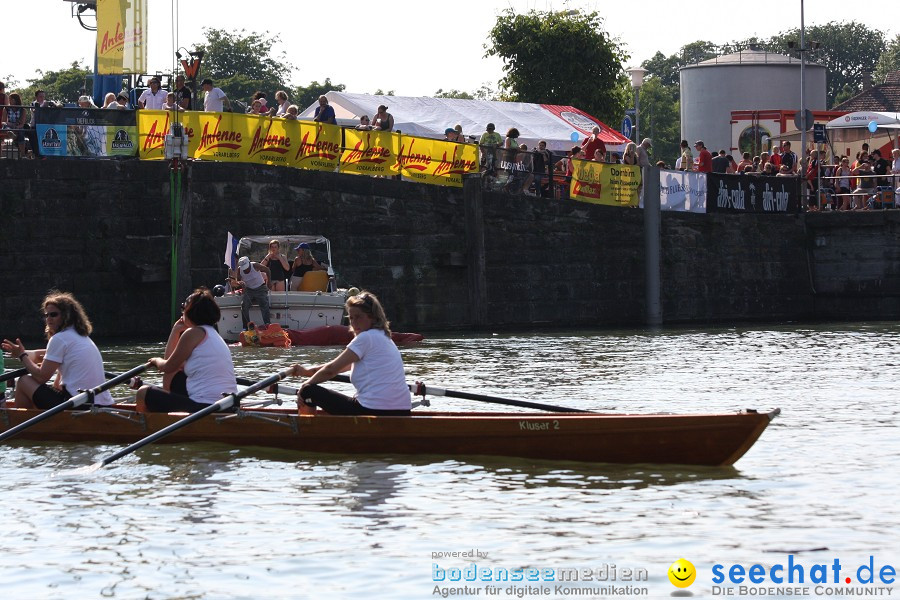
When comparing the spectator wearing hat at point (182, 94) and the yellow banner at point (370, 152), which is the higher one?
the spectator wearing hat at point (182, 94)

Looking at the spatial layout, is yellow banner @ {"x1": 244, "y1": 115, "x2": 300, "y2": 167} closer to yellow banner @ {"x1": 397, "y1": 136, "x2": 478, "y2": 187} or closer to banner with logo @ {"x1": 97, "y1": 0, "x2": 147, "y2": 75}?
yellow banner @ {"x1": 397, "y1": 136, "x2": 478, "y2": 187}

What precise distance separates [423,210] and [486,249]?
1597 mm

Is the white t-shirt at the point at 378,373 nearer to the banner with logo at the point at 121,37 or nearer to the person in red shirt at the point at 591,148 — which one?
the person in red shirt at the point at 591,148

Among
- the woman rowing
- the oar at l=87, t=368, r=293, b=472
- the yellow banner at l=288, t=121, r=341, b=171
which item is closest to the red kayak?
the yellow banner at l=288, t=121, r=341, b=171

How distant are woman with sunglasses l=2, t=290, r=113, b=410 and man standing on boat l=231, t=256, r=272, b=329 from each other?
9.68 m

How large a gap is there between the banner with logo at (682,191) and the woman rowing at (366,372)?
19.9 metres

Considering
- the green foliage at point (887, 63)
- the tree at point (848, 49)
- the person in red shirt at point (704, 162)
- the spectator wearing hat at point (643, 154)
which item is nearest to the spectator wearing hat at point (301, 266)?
the spectator wearing hat at point (643, 154)

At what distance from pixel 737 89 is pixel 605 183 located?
85.0ft

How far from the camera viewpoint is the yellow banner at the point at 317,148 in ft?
85.5

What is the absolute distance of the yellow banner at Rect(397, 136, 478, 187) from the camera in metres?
27.4

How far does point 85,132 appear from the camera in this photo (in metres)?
24.1

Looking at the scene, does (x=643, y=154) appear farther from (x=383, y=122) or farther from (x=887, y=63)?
(x=887, y=63)

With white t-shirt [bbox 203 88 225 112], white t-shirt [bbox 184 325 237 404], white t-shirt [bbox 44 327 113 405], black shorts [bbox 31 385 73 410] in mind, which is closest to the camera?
white t-shirt [bbox 184 325 237 404]

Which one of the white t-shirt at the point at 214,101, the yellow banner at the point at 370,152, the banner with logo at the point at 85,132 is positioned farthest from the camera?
the yellow banner at the point at 370,152
